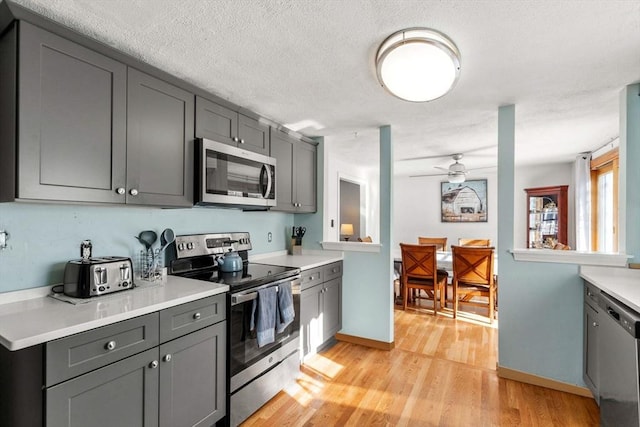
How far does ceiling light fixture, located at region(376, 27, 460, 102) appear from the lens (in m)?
1.53

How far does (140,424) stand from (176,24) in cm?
188

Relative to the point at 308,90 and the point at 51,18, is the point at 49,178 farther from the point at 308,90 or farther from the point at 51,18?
the point at 308,90

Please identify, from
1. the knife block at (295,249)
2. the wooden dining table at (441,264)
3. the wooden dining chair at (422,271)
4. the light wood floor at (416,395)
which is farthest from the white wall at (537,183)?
the knife block at (295,249)

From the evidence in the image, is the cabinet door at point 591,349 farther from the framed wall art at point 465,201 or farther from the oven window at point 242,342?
the framed wall art at point 465,201

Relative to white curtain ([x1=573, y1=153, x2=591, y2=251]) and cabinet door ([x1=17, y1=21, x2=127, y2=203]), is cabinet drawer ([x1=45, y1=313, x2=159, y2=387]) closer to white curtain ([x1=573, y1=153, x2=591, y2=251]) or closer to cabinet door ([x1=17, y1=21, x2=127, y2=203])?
cabinet door ([x1=17, y1=21, x2=127, y2=203])

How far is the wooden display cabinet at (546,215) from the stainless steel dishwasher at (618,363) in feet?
11.4

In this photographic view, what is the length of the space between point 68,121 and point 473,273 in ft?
13.1

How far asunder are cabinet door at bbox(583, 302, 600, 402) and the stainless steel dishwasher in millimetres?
152

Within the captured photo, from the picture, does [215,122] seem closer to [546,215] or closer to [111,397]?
[111,397]

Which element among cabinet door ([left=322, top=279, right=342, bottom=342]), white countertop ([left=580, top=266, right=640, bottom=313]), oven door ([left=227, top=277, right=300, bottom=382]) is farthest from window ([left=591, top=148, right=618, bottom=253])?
oven door ([left=227, top=277, right=300, bottom=382])

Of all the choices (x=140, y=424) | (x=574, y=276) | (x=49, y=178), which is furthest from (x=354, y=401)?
(x=49, y=178)

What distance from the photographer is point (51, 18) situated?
56.1 inches

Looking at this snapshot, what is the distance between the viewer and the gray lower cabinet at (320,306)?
2.69m

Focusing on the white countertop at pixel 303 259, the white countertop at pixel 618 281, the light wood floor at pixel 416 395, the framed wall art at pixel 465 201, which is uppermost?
the framed wall art at pixel 465 201
